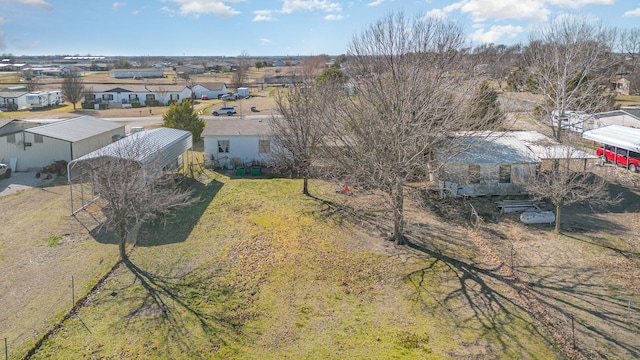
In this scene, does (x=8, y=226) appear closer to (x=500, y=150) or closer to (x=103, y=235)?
(x=103, y=235)

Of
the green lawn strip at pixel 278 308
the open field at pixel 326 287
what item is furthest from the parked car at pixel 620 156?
the green lawn strip at pixel 278 308

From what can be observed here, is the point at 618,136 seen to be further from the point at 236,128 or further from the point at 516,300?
the point at 236,128

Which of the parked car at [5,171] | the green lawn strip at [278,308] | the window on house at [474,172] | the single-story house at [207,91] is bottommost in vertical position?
the green lawn strip at [278,308]

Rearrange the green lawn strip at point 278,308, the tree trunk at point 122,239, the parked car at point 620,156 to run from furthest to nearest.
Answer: the parked car at point 620,156, the tree trunk at point 122,239, the green lawn strip at point 278,308

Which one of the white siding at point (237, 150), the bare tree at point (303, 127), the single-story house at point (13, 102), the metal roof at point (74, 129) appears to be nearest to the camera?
the bare tree at point (303, 127)

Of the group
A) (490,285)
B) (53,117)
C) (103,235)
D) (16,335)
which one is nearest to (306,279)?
(490,285)

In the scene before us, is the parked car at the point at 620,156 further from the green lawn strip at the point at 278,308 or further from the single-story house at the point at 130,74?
the single-story house at the point at 130,74

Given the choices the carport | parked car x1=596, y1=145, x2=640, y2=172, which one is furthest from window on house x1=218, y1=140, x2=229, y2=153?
parked car x1=596, y1=145, x2=640, y2=172
